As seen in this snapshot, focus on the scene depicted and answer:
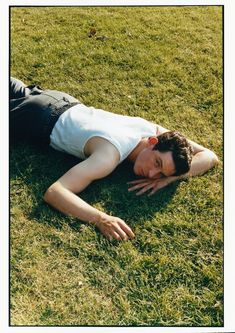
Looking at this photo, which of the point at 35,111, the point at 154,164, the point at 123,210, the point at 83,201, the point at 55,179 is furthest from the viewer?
the point at 35,111

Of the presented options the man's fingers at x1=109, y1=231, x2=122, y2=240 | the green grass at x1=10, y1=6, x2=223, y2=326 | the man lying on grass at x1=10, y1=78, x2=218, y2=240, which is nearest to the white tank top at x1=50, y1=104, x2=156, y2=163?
the man lying on grass at x1=10, y1=78, x2=218, y2=240

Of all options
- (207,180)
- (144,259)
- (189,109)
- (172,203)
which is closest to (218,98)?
(189,109)

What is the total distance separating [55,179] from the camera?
4109 millimetres

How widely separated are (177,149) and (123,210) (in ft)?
2.37

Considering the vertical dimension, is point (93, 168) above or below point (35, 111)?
below

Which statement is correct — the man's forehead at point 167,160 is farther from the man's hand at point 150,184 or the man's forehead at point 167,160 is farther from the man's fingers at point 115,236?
the man's fingers at point 115,236

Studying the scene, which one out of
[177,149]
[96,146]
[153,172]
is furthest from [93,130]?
[177,149]

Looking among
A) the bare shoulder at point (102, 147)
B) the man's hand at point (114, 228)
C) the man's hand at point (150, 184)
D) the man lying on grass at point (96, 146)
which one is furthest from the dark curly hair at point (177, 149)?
the man's hand at point (114, 228)

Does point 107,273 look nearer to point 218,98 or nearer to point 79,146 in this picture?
point 79,146

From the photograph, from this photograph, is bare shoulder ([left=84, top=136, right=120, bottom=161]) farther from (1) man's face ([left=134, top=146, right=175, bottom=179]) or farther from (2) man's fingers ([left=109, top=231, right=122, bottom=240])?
(2) man's fingers ([left=109, top=231, right=122, bottom=240])

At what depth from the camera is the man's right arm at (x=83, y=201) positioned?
356 cm

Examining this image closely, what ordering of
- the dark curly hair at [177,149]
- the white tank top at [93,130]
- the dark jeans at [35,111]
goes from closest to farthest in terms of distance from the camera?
the dark curly hair at [177,149] → the white tank top at [93,130] → the dark jeans at [35,111]

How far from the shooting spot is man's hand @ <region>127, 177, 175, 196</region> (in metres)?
4.01

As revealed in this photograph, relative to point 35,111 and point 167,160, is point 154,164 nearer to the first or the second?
point 167,160
